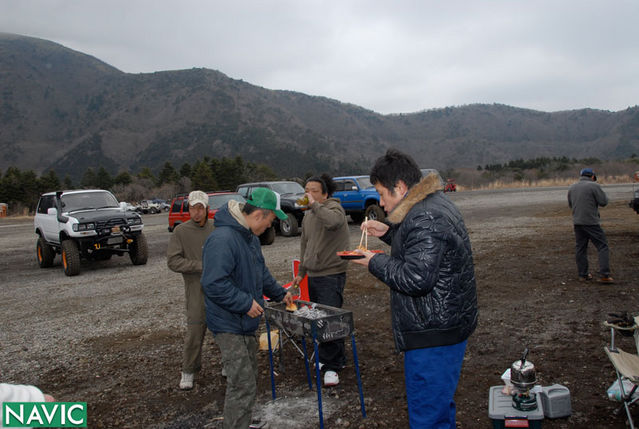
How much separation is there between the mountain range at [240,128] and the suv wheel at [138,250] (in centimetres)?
8368

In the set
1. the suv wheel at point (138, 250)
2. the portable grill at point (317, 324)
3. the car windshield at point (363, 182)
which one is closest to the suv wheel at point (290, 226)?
the car windshield at point (363, 182)

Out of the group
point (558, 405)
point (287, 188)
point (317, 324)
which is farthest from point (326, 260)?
point (287, 188)

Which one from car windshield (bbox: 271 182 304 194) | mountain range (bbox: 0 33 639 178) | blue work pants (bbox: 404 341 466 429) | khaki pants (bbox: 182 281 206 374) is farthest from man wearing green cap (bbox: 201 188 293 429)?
mountain range (bbox: 0 33 639 178)

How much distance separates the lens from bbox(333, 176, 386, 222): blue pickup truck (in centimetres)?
1678

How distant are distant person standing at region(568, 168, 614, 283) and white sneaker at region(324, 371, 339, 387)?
17.0 feet

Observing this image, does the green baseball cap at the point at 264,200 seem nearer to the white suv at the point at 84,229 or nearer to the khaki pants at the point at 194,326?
the khaki pants at the point at 194,326

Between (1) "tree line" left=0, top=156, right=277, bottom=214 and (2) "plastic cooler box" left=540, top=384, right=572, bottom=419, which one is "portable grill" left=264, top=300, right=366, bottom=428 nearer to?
(2) "plastic cooler box" left=540, top=384, right=572, bottom=419

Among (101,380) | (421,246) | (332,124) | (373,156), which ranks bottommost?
(101,380)

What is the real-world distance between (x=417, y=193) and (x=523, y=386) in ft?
6.07

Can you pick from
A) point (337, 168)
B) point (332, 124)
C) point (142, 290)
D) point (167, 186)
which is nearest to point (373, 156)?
point (337, 168)

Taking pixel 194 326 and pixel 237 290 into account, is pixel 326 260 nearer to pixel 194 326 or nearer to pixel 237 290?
pixel 194 326

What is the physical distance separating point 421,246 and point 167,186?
62.2m

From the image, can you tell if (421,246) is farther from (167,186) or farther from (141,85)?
(141,85)

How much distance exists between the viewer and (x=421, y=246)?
2383 mm
